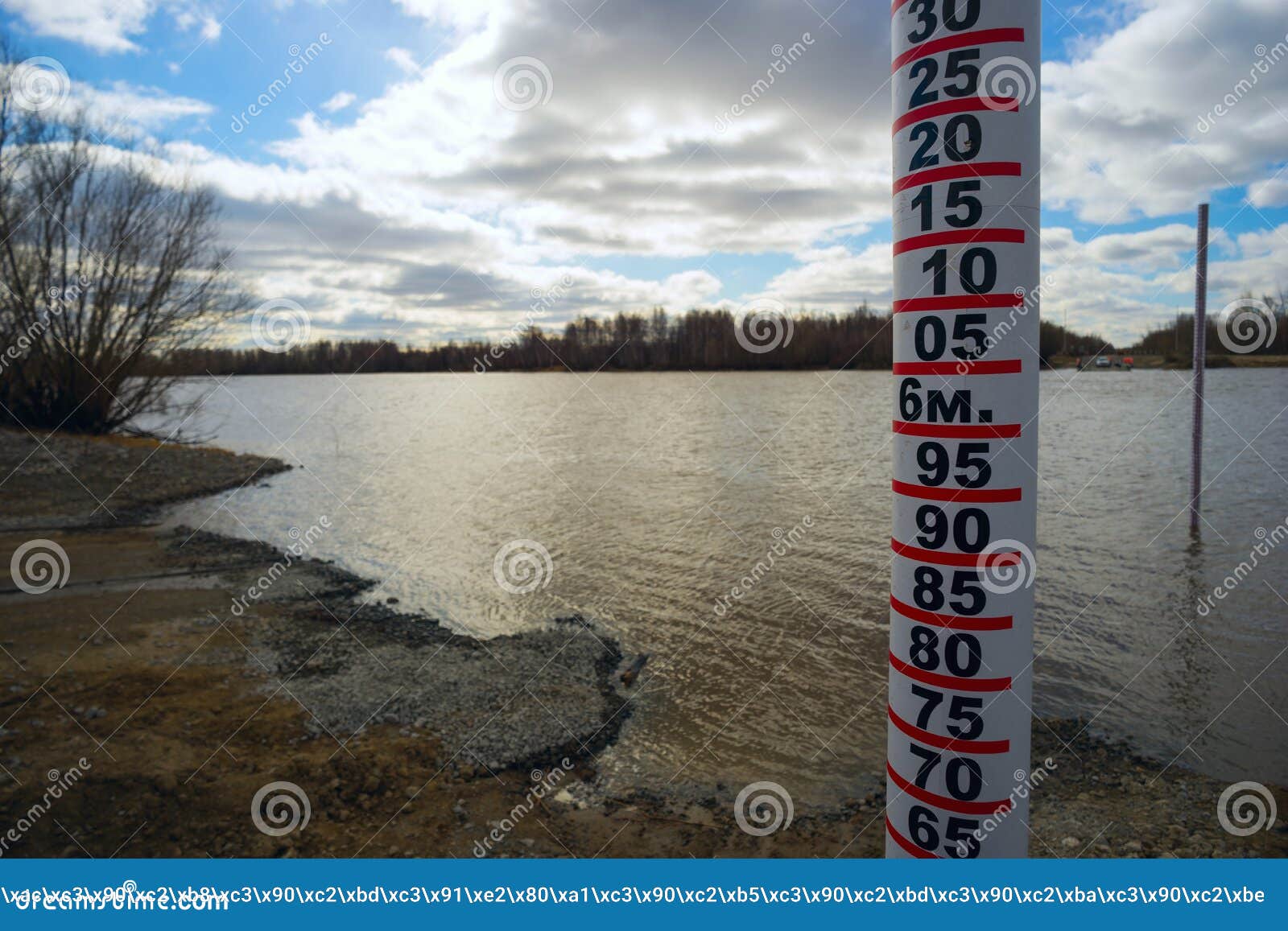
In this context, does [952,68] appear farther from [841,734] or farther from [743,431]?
[743,431]

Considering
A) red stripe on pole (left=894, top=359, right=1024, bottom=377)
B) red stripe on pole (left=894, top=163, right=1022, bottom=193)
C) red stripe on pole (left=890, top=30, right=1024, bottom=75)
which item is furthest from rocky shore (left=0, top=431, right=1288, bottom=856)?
red stripe on pole (left=890, top=30, right=1024, bottom=75)

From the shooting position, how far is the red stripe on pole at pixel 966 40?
2.29 metres

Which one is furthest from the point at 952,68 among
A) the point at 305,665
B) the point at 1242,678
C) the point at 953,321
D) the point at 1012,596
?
the point at 1242,678

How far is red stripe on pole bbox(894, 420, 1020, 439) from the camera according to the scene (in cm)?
237

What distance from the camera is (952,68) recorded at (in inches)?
92.0

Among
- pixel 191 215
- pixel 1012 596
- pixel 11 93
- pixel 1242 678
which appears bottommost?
pixel 1242 678

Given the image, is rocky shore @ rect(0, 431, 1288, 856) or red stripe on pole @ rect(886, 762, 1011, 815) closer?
red stripe on pole @ rect(886, 762, 1011, 815)

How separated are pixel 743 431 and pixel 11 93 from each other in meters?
30.5
